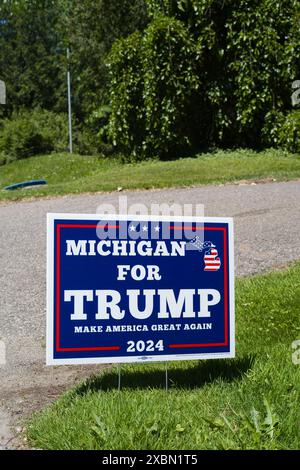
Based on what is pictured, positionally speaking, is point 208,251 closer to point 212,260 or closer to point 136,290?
point 212,260

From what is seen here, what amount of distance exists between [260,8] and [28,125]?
14871mm

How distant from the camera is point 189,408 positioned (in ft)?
12.0

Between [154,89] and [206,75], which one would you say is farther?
[206,75]

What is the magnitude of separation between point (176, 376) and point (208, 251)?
0.90 m

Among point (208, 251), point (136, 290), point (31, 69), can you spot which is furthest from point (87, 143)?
point (136, 290)

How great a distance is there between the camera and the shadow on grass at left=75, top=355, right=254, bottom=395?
4156 mm

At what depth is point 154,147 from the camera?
20.3 m

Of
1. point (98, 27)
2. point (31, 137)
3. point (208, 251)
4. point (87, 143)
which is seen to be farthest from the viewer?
point (87, 143)

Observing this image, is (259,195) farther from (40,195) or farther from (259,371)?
(259,371)

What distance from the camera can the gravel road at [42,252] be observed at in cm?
449

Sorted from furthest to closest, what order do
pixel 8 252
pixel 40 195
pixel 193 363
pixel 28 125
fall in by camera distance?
pixel 28 125 → pixel 40 195 → pixel 8 252 → pixel 193 363

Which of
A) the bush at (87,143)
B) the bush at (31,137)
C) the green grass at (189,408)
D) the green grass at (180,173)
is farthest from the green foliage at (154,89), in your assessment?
the green grass at (189,408)

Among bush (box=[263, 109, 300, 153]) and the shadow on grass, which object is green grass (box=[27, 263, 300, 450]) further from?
bush (box=[263, 109, 300, 153])

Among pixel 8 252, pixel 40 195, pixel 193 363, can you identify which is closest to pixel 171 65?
pixel 40 195
